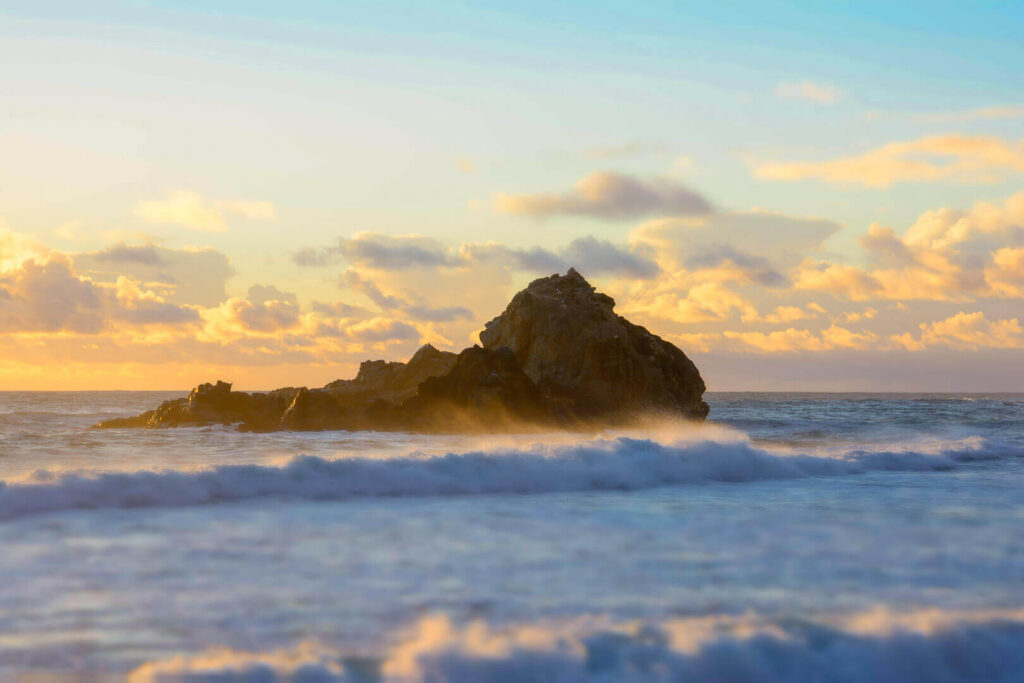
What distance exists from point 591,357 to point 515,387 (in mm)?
4937

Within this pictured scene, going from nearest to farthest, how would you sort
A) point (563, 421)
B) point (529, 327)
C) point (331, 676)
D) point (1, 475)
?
→ point (331, 676) → point (1, 475) → point (563, 421) → point (529, 327)

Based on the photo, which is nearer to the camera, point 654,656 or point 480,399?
point 654,656

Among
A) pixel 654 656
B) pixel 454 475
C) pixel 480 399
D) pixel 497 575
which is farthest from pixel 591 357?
pixel 654 656

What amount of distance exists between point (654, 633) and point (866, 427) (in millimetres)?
36698

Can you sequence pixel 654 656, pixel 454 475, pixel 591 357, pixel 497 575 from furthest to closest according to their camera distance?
pixel 591 357 < pixel 454 475 < pixel 497 575 < pixel 654 656

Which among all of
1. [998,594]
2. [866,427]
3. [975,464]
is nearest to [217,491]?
[998,594]

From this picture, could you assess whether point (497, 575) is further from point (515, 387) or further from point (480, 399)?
point (515, 387)

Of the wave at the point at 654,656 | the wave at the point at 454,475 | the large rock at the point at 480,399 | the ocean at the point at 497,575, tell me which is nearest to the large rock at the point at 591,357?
the large rock at the point at 480,399

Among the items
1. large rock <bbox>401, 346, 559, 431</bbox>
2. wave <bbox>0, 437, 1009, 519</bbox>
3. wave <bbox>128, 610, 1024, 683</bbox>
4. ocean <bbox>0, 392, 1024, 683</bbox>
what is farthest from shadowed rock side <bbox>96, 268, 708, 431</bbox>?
wave <bbox>128, 610, 1024, 683</bbox>

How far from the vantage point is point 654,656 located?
198 inches

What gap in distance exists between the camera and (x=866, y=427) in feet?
127

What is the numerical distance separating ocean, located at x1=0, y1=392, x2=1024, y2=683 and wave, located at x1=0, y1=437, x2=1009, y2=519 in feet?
0.17

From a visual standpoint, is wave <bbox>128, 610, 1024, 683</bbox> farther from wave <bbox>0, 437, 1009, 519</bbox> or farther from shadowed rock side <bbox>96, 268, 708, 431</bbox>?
shadowed rock side <bbox>96, 268, 708, 431</bbox>

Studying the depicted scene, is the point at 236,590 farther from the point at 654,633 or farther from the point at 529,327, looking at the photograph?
the point at 529,327
